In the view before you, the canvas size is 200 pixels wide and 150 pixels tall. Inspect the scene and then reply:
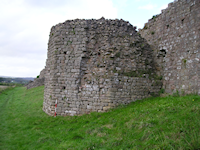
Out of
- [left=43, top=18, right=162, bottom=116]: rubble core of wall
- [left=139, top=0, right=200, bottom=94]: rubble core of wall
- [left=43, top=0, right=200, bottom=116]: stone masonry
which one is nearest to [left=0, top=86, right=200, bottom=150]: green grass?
[left=43, top=18, right=162, bottom=116]: rubble core of wall

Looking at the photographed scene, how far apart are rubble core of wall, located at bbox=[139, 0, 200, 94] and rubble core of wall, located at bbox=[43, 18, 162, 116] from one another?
84 cm

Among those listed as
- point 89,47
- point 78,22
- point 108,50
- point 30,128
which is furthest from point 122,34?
point 30,128

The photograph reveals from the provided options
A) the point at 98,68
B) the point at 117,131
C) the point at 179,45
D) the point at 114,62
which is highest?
the point at 179,45

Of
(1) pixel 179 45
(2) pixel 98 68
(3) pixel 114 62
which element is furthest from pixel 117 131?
(1) pixel 179 45

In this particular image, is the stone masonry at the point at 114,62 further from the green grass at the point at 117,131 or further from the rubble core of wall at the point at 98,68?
the green grass at the point at 117,131

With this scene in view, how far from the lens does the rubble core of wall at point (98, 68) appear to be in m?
8.70

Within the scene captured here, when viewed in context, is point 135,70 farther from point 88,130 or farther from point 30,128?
point 30,128

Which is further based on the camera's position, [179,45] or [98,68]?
[98,68]

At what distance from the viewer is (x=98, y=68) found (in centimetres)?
902

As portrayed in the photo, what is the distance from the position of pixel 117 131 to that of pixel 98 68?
13.9ft

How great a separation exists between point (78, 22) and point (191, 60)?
23.0 ft

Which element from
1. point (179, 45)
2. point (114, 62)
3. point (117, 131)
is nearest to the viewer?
point (117, 131)

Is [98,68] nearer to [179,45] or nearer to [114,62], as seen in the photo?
[114,62]

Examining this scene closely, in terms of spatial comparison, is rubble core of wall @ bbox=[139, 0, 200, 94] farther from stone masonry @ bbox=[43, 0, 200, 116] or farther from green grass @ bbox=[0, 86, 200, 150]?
green grass @ bbox=[0, 86, 200, 150]
